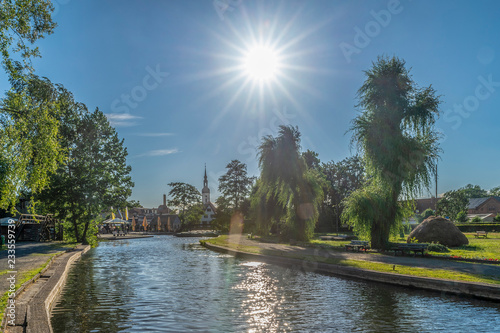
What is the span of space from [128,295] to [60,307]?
8.41ft

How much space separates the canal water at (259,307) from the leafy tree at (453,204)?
3308 inches

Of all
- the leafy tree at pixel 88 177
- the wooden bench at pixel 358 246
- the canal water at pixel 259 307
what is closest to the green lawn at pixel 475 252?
the wooden bench at pixel 358 246

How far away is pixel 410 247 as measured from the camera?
22359 millimetres

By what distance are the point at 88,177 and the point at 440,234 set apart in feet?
107

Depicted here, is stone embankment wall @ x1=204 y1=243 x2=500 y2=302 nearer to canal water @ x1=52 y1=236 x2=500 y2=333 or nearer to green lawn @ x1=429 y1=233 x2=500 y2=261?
canal water @ x1=52 y1=236 x2=500 y2=333

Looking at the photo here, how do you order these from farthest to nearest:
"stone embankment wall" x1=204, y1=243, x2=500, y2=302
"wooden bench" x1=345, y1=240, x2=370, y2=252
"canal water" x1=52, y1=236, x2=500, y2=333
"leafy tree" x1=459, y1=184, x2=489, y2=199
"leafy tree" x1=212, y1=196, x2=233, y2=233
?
"leafy tree" x1=459, y1=184, x2=489, y2=199
"leafy tree" x1=212, y1=196, x2=233, y2=233
"wooden bench" x1=345, y1=240, x2=370, y2=252
"stone embankment wall" x1=204, y1=243, x2=500, y2=302
"canal water" x1=52, y1=236, x2=500, y2=333

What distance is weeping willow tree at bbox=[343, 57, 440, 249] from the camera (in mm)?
25891

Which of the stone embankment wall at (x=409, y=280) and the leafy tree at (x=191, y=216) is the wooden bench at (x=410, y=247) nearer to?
the stone embankment wall at (x=409, y=280)

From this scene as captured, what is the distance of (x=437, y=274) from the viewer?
14.6 metres

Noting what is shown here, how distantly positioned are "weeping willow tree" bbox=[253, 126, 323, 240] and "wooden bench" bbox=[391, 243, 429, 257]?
12429 mm

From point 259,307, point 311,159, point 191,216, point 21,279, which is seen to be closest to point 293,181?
point 259,307

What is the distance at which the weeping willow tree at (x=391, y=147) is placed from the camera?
84.9ft

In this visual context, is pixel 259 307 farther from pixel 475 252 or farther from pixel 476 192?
pixel 476 192

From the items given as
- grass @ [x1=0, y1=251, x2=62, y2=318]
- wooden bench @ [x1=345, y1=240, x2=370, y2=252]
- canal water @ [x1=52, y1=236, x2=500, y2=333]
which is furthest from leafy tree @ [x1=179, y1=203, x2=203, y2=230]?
canal water @ [x1=52, y1=236, x2=500, y2=333]
